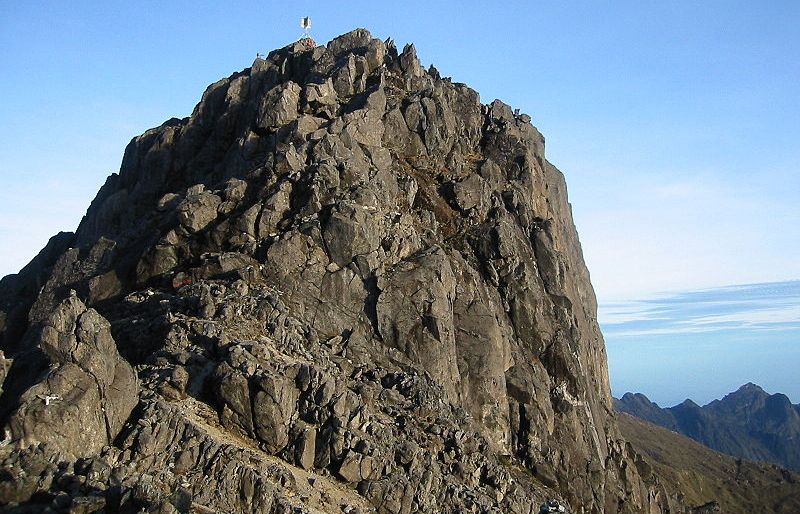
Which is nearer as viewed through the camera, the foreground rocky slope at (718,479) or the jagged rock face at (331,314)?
the jagged rock face at (331,314)

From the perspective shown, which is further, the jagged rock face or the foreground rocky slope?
the foreground rocky slope

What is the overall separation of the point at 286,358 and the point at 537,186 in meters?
47.9

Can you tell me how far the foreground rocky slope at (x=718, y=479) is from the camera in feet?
Answer: 422

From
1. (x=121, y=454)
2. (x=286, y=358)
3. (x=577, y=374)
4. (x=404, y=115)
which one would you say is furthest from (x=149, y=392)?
(x=404, y=115)

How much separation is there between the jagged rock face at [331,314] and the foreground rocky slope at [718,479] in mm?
49884

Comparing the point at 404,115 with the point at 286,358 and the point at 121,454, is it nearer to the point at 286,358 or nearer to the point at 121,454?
the point at 286,358

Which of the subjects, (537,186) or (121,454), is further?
(537,186)

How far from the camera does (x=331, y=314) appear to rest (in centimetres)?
5503

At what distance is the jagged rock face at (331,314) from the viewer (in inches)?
1555

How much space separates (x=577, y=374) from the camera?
7050 centimetres

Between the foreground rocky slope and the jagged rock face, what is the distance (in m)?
49.9

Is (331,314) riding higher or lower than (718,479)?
higher

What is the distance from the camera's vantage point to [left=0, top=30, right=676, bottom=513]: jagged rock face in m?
39.5

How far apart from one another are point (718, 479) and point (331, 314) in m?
124
